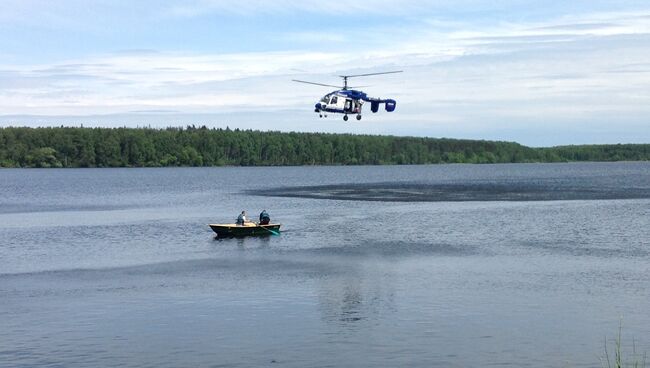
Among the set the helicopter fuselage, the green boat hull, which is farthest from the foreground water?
the helicopter fuselage

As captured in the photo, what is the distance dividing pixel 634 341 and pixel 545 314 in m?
5.11

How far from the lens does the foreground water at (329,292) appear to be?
30.5m

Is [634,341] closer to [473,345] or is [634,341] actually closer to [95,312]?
[473,345]

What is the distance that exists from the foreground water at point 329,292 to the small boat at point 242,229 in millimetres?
904

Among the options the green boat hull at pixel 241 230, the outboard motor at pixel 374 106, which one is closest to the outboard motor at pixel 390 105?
the outboard motor at pixel 374 106

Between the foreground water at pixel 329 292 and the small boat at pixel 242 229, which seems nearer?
the foreground water at pixel 329 292

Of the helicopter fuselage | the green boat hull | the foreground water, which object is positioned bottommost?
the foreground water

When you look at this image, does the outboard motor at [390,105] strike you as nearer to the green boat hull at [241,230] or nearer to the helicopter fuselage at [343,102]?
the helicopter fuselage at [343,102]

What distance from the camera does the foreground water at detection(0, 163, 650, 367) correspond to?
3053 cm

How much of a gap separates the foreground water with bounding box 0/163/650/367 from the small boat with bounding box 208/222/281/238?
2.97ft

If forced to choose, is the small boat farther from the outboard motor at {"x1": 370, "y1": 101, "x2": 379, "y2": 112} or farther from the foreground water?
the outboard motor at {"x1": 370, "y1": 101, "x2": 379, "y2": 112}

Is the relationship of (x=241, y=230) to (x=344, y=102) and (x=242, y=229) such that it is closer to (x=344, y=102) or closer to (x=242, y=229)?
(x=242, y=229)

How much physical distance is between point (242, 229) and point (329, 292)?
2594cm

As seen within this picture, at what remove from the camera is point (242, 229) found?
218 feet
